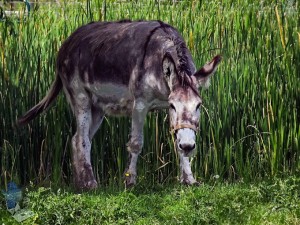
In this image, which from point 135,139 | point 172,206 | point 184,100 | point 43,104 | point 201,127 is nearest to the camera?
point 184,100

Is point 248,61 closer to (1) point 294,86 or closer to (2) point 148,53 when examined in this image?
(1) point 294,86

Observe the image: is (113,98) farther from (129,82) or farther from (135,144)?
(135,144)

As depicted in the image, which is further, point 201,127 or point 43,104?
point 201,127

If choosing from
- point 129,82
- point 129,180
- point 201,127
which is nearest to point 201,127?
point 201,127

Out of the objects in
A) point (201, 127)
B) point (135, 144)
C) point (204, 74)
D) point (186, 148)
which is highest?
point (204, 74)

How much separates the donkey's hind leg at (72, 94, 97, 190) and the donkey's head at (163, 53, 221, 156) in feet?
3.28

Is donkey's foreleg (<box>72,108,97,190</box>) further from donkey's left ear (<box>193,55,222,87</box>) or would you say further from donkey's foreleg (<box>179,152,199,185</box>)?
donkey's left ear (<box>193,55,222,87</box>)

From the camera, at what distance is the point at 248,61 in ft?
27.0

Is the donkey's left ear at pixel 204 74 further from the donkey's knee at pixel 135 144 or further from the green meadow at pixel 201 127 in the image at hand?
the green meadow at pixel 201 127

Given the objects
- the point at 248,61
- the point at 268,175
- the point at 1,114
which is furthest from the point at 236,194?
the point at 1,114

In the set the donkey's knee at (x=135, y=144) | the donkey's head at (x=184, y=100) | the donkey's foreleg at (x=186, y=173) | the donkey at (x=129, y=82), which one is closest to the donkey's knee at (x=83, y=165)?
the donkey at (x=129, y=82)

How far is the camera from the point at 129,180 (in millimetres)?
7117

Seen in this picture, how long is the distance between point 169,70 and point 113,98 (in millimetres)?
670

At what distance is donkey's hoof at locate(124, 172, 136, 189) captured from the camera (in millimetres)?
7077
